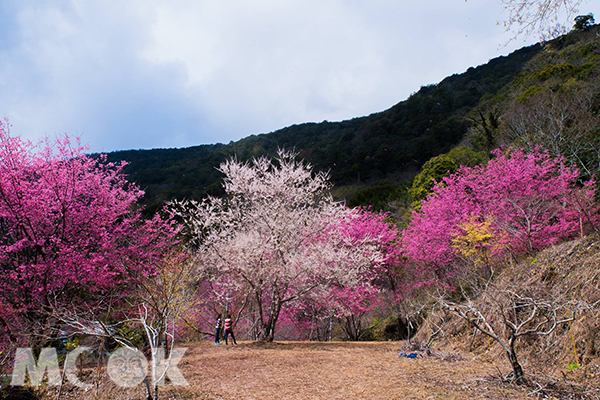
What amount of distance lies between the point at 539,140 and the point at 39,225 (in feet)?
66.7

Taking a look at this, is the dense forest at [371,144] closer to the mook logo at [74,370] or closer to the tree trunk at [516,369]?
the mook logo at [74,370]

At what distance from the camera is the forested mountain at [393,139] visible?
2614 centimetres

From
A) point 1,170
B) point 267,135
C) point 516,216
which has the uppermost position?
point 267,135

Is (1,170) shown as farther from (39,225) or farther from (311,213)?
(311,213)

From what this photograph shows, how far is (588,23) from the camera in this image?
26.8 metres

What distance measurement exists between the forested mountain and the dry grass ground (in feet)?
65.1

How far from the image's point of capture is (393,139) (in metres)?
42.7

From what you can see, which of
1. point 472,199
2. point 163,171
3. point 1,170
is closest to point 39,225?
point 1,170

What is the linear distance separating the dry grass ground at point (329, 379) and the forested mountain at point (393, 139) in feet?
65.1

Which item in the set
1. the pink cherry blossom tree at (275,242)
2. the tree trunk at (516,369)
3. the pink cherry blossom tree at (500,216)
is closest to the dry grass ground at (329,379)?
the tree trunk at (516,369)

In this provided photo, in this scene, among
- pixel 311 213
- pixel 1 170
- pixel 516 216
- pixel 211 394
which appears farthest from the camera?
pixel 311 213

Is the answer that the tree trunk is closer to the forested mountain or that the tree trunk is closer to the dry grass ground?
the dry grass ground

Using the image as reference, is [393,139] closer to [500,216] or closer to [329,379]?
[500,216]

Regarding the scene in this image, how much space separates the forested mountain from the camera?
26141mm
